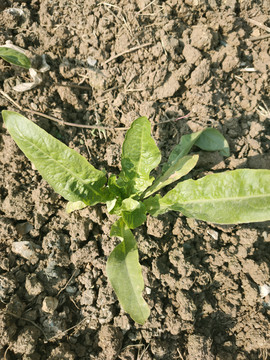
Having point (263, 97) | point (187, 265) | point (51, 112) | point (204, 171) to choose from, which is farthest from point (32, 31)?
point (187, 265)

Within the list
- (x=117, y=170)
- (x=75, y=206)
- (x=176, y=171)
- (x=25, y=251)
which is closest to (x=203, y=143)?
(x=176, y=171)

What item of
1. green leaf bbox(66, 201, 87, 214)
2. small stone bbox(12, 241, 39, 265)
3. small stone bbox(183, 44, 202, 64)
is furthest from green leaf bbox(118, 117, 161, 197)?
small stone bbox(183, 44, 202, 64)

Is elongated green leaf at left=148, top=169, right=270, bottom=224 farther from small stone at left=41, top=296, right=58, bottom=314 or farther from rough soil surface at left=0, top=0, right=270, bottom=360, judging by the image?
small stone at left=41, top=296, right=58, bottom=314

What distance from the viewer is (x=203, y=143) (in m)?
2.17

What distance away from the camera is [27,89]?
7.00ft

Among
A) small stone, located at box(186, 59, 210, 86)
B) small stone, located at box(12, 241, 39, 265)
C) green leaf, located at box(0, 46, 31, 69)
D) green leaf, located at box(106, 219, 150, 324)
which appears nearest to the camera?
green leaf, located at box(106, 219, 150, 324)

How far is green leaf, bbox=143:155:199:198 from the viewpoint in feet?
6.21

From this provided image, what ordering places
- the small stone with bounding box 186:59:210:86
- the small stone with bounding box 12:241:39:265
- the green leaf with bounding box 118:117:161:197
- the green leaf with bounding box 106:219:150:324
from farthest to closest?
the small stone with bounding box 186:59:210:86, the small stone with bounding box 12:241:39:265, the green leaf with bounding box 118:117:161:197, the green leaf with bounding box 106:219:150:324

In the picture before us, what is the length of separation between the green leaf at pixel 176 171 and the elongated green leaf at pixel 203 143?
6 cm

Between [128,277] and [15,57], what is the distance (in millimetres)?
1735

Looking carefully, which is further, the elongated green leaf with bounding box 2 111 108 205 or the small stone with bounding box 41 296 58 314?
the small stone with bounding box 41 296 58 314

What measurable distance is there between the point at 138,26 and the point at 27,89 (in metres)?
1.01

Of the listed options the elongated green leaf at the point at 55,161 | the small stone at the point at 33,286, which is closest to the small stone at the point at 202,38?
the elongated green leaf at the point at 55,161

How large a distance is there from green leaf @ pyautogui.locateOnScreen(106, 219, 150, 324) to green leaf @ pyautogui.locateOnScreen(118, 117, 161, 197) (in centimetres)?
35
